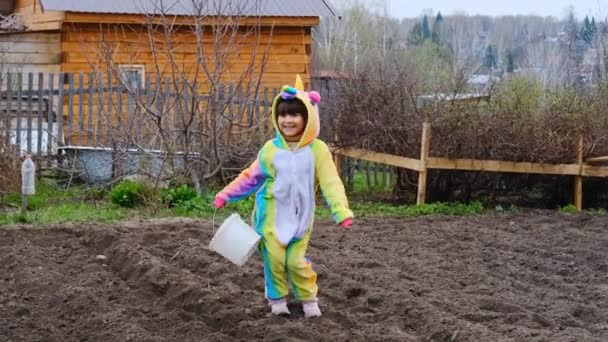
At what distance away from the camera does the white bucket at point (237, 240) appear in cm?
681

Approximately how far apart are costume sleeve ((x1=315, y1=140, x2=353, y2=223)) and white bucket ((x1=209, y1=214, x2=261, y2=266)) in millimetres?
539

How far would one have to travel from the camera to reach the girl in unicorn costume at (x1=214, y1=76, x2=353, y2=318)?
271 inches

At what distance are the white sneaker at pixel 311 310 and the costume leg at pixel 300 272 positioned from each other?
0.04 metres

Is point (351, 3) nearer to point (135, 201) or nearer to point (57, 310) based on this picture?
point (135, 201)

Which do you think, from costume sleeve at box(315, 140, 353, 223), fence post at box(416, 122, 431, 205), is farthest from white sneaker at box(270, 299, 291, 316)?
fence post at box(416, 122, 431, 205)

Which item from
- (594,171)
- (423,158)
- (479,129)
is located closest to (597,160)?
(594,171)

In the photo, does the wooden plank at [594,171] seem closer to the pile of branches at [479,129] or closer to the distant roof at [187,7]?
the pile of branches at [479,129]

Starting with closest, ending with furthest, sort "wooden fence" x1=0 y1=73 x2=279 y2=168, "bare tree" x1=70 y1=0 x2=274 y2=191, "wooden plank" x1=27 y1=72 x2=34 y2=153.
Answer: "bare tree" x1=70 y1=0 x2=274 y2=191
"wooden fence" x1=0 y1=73 x2=279 y2=168
"wooden plank" x1=27 y1=72 x2=34 y2=153

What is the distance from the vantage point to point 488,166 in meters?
13.6

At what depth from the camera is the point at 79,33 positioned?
20.1 m

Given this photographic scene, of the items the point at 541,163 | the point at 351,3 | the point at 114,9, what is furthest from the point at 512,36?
the point at 541,163

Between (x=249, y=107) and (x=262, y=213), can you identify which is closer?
(x=262, y=213)

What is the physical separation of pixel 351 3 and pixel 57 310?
60027 mm

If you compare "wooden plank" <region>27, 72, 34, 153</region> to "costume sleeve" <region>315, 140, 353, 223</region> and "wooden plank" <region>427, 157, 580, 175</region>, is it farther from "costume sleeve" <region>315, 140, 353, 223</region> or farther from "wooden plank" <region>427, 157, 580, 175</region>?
"costume sleeve" <region>315, 140, 353, 223</region>
